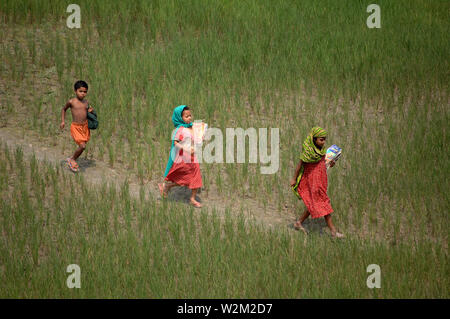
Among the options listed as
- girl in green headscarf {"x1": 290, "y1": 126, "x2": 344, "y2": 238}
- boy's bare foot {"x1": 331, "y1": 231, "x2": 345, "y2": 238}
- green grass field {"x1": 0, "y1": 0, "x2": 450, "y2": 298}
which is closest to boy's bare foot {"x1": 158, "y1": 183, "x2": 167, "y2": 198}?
green grass field {"x1": 0, "y1": 0, "x2": 450, "y2": 298}

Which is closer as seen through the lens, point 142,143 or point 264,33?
point 142,143

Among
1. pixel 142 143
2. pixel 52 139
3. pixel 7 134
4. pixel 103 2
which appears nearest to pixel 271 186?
pixel 142 143

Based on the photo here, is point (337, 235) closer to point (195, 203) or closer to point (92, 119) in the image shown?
point (195, 203)

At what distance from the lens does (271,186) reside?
6.91 metres

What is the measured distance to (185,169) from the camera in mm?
6262

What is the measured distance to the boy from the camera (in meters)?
6.48

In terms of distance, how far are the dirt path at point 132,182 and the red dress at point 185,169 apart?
361mm

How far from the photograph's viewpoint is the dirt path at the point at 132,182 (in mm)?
6477

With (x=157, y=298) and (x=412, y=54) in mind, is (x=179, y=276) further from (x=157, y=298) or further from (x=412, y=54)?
(x=412, y=54)

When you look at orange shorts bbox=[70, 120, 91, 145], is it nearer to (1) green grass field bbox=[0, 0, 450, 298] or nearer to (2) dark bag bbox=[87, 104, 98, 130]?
(2) dark bag bbox=[87, 104, 98, 130]

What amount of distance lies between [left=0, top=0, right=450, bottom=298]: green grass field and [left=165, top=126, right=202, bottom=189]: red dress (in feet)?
0.98

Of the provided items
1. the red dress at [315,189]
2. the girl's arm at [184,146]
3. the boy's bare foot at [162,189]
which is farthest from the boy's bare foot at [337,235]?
the boy's bare foot at [162,189]

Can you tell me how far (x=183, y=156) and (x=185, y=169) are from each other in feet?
0.50

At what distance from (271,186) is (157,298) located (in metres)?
2.54
